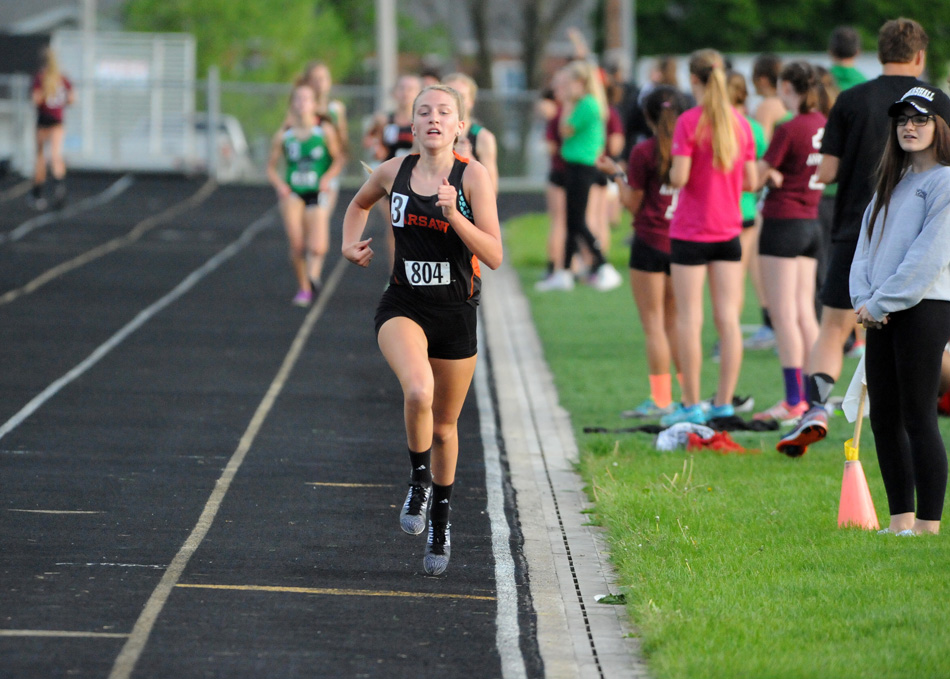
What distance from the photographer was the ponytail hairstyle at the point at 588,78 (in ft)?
49.9

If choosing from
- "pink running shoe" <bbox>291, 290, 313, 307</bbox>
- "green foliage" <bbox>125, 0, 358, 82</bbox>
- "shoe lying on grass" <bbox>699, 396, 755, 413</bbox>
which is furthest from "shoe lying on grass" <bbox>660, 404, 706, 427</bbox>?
"green foliage" <bbox>125, 0, 358, 82</bbox>

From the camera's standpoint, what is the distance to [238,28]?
42.3 m

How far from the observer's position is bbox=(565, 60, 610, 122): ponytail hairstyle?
1520 centimetres

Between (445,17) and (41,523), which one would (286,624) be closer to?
(41,523)

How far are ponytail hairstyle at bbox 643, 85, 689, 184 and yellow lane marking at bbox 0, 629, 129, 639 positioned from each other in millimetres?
5026

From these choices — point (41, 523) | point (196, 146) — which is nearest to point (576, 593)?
point (41, 523)

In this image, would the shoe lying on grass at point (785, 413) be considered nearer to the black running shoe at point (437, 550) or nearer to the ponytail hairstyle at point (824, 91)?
the ponytail hairstyle at point (824, 91)

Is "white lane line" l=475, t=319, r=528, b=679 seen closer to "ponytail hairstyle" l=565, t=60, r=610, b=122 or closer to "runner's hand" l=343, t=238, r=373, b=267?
"runner's hand" l=343, t=238, r=373, b=267

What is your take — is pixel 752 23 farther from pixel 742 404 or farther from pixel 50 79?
pixel 742 404

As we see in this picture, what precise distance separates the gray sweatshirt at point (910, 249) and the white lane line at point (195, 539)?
120 inches

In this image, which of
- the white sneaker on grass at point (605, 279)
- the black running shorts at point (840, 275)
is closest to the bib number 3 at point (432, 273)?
the black running shorts at point (840, 275)

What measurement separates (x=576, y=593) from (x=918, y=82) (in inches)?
126

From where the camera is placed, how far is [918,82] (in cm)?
728

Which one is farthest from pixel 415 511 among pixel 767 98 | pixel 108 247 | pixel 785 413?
pixel 108 247
